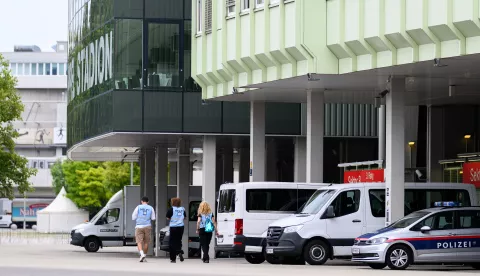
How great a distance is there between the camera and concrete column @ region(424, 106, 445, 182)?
147 ft

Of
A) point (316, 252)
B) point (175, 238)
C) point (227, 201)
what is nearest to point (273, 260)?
point (227, 201)

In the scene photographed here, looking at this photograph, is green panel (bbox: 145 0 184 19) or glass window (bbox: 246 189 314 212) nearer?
glass window (bbox: 246 189 314 212)

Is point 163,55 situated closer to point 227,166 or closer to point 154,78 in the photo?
point 154,78

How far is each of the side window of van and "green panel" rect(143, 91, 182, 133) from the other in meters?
13.1

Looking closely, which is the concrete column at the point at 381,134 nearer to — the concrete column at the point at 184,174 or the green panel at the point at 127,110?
the concrete column at the point at 184,174

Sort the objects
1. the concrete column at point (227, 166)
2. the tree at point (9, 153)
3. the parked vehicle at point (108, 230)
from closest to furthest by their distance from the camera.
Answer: the parked vehicle at point (108, 230)
the concrete column at point (227, 166)
the tree at point (9, 153)

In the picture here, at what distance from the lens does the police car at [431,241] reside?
94.9 feet

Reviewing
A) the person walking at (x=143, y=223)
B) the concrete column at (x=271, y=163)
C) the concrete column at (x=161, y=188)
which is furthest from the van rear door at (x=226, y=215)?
the concrete column at (x=271, y=163)

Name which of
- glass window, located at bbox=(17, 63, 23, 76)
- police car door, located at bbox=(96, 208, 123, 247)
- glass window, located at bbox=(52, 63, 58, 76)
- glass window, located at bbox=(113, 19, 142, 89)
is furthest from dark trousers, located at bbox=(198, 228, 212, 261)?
glass window, located at bbox=(17, 63, 23, 76)

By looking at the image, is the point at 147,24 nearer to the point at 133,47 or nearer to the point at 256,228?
the point at 133,47

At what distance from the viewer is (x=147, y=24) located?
43750 millimetres

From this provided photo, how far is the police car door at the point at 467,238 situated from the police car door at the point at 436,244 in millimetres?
118

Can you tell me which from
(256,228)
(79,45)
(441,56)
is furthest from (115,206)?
(441,56)

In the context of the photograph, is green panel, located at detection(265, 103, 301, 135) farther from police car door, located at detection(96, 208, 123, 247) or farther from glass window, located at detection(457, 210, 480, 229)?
glass window, located at detection(457, 210, 480, 229)
